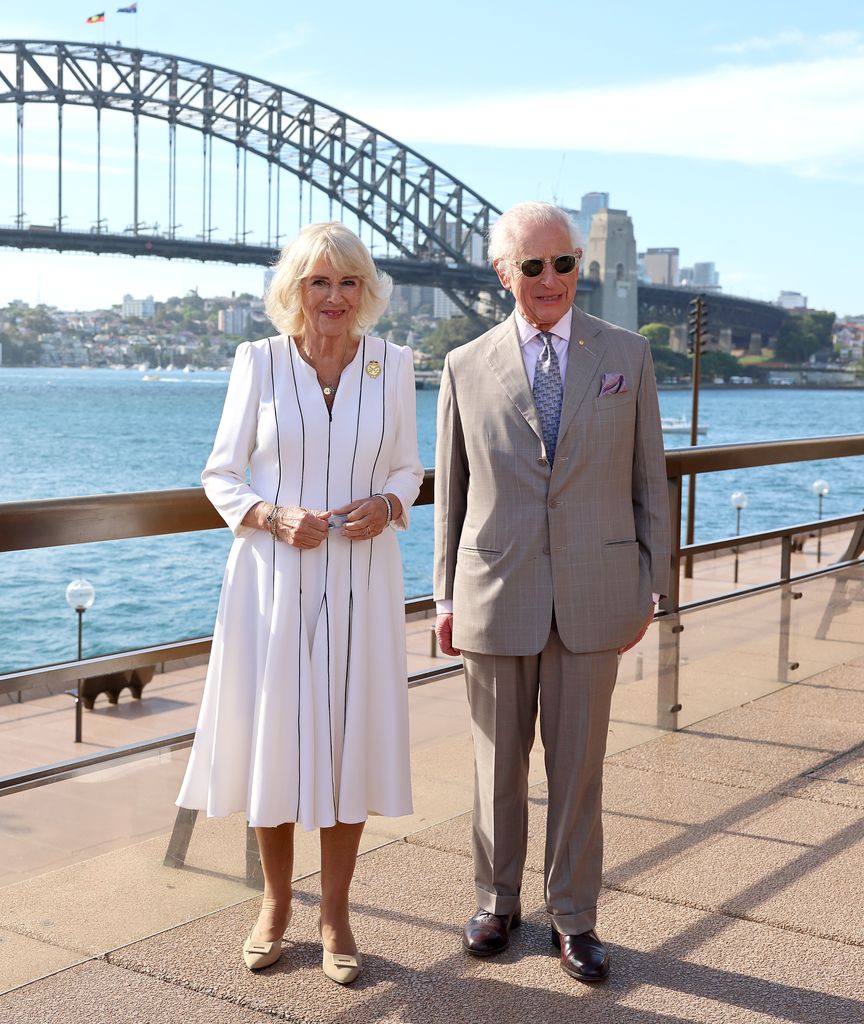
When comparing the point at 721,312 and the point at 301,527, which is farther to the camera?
the point at 721,312

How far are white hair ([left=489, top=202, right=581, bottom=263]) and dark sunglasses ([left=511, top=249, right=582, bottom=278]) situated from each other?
0.02 metres

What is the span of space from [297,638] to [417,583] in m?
25.9

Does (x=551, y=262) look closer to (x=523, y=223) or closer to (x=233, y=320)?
(x=523, y=223)

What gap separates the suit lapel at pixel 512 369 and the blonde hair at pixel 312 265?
0.19 meters

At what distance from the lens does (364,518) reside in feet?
6.12

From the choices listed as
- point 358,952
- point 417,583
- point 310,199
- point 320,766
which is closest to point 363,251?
point 320,766

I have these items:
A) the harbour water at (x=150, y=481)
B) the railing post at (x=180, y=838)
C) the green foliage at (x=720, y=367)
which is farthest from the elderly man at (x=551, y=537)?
the green foliage at (x=720, y=367)

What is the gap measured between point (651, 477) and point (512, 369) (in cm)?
28

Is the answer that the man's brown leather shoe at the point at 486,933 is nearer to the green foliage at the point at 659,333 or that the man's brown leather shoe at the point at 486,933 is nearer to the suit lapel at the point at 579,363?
the suit lapel at the point at 579,363

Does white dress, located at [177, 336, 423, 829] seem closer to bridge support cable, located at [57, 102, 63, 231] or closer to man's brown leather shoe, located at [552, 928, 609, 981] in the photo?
man's brown leather shoe, located at [552, 928, 609, 981]

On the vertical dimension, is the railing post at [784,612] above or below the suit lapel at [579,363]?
below

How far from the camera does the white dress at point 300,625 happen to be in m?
1.86

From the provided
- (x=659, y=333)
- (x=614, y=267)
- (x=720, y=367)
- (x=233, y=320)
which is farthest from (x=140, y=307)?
(x=720, y=367)

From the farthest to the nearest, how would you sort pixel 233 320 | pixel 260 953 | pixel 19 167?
1. pixel 233 320
2. pixel 19 167
3. pixel 260 953
